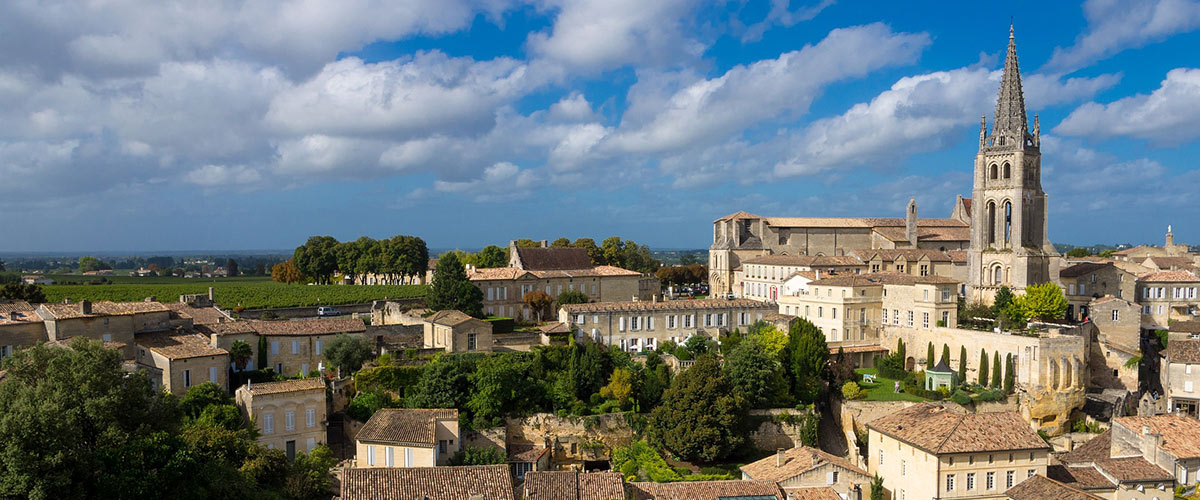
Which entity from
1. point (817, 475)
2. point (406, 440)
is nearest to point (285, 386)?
point (406, 440)

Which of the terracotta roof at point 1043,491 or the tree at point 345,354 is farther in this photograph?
the tree at point 345,354

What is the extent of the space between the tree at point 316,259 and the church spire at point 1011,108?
54123 millimetres

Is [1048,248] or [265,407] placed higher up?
[1048,248]

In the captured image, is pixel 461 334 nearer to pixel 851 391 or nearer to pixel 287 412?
pixel 287 412

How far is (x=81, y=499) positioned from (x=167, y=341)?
51.6 ft

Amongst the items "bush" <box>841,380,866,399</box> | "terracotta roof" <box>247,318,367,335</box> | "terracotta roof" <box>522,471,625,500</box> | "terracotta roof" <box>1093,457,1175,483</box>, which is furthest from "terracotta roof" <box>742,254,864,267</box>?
"terracotta roof" <box>522,471,625,500</box>

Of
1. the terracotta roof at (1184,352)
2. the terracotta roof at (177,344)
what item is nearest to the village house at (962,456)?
the terracotta roof at (1184,352)

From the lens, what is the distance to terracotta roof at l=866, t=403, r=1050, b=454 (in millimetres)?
30587

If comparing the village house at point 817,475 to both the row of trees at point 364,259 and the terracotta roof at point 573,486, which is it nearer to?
the terracotta roof at point 573,486

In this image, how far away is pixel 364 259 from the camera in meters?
72.0

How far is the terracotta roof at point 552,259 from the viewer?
6187 centimetres

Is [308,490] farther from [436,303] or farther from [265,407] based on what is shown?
[436,303]

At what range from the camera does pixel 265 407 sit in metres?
33.5

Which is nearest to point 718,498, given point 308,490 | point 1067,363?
point 308,490
